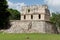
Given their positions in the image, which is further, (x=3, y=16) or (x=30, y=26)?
(x=3, y=16)

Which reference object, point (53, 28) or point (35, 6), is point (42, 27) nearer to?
point (53, 28)

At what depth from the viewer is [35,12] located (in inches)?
2783

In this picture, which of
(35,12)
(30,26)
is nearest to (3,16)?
(30,26)

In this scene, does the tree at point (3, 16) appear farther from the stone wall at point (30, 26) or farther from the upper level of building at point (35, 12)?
the upper level of building at point (35, 12)

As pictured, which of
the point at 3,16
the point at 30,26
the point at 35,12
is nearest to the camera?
the point at 30,26

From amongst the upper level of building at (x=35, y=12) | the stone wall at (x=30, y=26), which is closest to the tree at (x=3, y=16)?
the stone wall at (x=30, y=26)

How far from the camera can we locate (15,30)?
56938mm

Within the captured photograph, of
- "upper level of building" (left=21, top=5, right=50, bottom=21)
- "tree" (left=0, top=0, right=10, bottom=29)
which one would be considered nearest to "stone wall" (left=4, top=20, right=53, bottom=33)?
"tree" (left=0, top=0, right=10, bottom=29)

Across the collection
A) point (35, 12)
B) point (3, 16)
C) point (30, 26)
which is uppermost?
point (35, 12)

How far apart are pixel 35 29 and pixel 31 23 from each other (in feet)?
5.79

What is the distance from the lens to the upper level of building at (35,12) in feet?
229

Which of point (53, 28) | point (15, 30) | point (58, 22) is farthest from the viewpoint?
point (58, 22)

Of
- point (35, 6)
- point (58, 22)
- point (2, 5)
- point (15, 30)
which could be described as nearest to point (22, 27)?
point (15, 30)

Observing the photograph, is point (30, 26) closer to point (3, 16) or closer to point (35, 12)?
point (3, 16)
